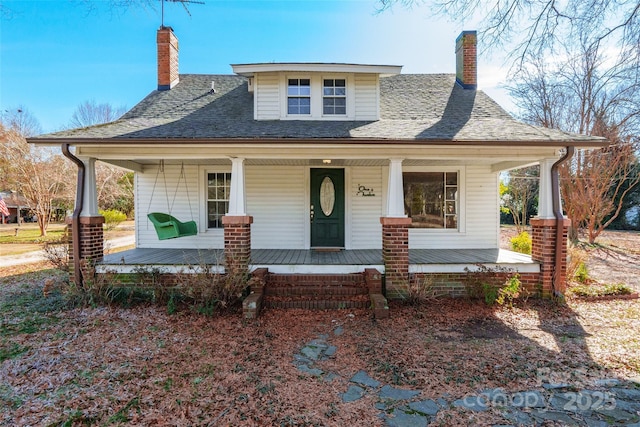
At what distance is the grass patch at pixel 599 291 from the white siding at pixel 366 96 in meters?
5.42

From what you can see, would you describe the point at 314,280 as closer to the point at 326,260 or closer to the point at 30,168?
the point at 326,260

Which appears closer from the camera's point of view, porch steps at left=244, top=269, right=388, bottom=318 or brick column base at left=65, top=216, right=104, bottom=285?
porch steps at left=244, top=269, right=388, bottom=318

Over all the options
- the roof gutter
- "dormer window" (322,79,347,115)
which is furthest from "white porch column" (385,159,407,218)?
"dormer window" (322,79,347,115)

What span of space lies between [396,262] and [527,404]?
300 cm

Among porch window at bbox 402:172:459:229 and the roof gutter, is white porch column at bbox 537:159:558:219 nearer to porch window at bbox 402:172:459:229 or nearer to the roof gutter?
the roof gutter

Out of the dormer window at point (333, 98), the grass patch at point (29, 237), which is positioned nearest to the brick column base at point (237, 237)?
the dormer window at point (333, 98)

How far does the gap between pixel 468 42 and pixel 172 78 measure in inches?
332

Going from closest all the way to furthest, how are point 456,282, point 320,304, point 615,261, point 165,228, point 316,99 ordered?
point 320,304 < point 456,282 < point 165,228 < point 316,99 < point 615,261

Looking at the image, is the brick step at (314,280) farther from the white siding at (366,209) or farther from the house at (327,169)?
the white siding at (366,209)

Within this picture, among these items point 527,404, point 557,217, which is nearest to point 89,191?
point 527,404

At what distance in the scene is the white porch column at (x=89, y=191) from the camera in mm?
5836

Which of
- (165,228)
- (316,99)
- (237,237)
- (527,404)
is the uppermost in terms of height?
(316,99)

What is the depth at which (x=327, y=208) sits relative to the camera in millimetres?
8008

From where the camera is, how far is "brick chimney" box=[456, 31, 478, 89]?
29.3 ft
